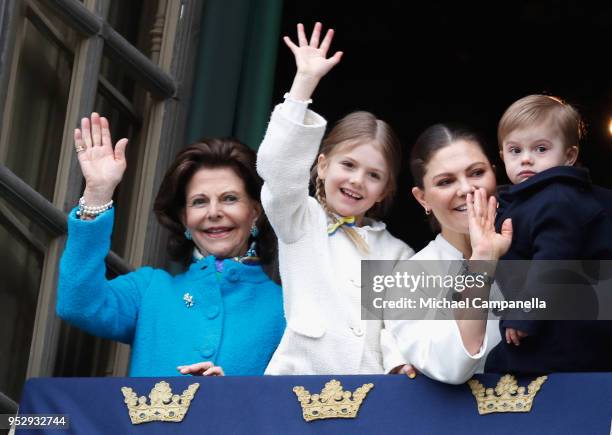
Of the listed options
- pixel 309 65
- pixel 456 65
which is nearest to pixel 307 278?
pixel 309 65

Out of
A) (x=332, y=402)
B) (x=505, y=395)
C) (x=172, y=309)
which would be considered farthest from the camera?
(x=172, y=309)

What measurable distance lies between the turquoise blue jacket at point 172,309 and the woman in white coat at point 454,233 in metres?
0.40

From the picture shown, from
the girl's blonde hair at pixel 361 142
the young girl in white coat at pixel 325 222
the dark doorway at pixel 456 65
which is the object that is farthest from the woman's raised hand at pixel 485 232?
the dark doorway at pixel 456 65

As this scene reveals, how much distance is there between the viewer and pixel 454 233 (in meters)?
3.02

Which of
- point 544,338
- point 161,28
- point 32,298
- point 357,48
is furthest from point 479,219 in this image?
point 357,48

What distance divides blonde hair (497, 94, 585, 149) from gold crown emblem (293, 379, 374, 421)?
2.30 feet

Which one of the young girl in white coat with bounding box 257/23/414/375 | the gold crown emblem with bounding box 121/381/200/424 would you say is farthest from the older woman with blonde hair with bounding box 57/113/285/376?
the young girl in white coat with bounding box 257/23/414/375

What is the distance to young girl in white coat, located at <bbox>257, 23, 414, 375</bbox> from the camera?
282 centimetres

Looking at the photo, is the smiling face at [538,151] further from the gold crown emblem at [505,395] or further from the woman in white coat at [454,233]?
the gold crown emblem at [505,395]

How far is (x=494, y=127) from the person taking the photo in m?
5.67

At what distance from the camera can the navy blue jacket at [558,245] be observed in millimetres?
2568

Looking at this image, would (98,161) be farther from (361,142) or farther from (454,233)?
(454,233)

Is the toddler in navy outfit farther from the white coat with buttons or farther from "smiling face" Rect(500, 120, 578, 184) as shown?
the white coat with buttons

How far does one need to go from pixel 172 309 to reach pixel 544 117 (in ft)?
3.24
